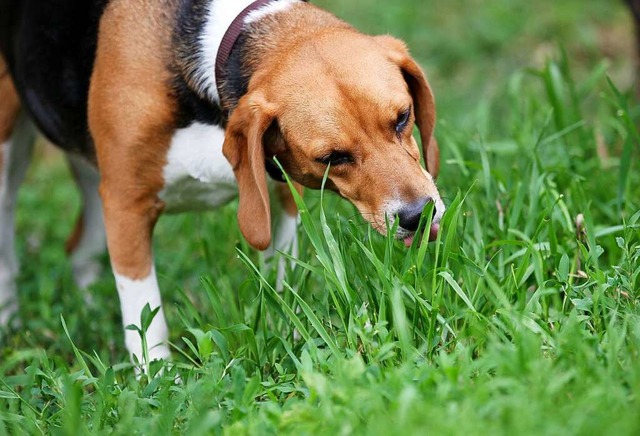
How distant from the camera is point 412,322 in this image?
345cm

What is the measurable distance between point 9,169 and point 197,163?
143 centimetres

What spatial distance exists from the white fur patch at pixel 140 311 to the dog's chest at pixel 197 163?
0.39 meters

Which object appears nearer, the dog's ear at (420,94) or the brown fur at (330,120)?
the brown fur at (330,120)

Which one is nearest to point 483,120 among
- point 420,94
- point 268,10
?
point 420,94

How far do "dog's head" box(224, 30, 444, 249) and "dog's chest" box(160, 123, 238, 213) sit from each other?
0.27 meters

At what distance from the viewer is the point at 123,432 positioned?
2.97 metres

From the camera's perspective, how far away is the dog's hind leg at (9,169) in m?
4.65

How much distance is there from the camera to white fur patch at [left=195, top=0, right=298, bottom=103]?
3781 millimetres

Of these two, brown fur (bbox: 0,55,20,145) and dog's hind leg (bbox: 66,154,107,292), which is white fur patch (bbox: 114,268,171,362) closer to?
brown fur (bbox: 0,55,20,145)

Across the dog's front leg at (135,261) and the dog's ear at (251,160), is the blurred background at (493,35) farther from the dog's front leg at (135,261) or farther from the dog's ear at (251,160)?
the dog's ear at (251,160)

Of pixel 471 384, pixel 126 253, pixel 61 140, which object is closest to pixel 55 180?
pixel 61 140

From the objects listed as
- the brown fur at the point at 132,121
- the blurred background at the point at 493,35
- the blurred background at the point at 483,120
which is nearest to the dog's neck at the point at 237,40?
the brown fur at the point at 132,121

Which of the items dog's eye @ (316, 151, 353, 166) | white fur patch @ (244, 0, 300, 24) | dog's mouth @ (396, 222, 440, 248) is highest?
white fur patch @ (244, 0, 300, 24)

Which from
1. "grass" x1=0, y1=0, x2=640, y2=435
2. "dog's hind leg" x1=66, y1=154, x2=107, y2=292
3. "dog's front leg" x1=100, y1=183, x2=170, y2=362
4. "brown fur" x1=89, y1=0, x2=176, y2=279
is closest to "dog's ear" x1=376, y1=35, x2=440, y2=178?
"grass" x1=0, y1=0, x2=640, y2=435
